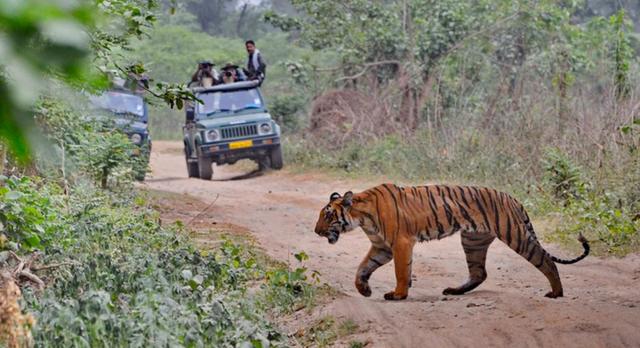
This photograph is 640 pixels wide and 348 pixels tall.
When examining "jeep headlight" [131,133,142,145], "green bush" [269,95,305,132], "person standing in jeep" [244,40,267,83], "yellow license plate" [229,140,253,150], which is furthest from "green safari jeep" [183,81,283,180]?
"green bush" [269,95,305,132]

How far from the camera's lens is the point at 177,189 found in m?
16.5

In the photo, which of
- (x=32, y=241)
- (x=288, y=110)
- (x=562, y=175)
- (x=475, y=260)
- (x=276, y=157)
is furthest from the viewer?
(x=288, y=110)

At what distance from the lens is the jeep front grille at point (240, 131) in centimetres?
1970

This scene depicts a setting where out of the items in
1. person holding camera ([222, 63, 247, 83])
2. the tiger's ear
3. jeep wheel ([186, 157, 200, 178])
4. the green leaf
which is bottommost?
jeep wheel ([186, 157, 200, 178])

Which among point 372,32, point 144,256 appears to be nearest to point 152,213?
point 144,256

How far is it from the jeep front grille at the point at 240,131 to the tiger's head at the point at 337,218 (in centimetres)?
1276

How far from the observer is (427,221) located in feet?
22.6

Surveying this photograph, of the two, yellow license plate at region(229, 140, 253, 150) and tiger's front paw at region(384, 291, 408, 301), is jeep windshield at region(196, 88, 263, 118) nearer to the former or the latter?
yellow license plate at region(229, 140, 253, 150)

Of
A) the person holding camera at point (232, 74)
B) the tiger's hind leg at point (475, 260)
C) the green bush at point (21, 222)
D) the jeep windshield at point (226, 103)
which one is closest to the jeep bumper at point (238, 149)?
the jeep windshield at point (226, 103)

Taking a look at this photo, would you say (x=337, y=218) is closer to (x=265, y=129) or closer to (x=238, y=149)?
(x=238, y=149)

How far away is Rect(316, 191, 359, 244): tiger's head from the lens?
6961mm

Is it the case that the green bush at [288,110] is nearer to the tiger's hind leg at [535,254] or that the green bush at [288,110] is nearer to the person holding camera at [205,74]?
the person holding camera at [205,74]

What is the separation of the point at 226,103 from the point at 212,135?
855mm

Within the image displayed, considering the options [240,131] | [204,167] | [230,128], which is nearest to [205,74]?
[230,128]
